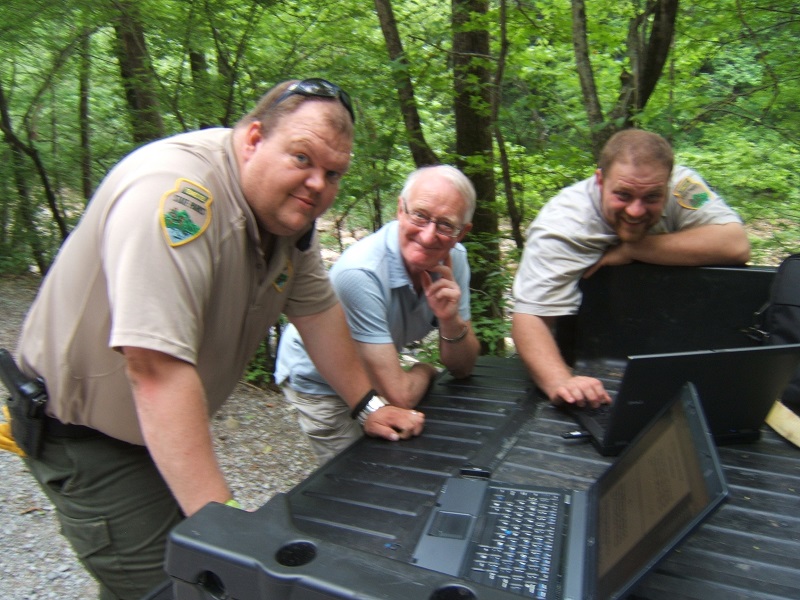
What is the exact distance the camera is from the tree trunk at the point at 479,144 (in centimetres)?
469

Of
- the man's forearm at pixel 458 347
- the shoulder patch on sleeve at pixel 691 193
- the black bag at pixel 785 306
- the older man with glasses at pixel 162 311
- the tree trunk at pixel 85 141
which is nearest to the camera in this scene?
the older man with glasses at pixel 162 311

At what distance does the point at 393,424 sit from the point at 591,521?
73cm

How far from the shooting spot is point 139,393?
137cm

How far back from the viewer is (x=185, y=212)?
54.3 inches

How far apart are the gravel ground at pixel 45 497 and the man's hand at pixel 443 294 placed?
188 cm

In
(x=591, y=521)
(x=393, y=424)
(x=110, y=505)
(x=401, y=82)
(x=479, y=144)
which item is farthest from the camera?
(x=479, y=144)

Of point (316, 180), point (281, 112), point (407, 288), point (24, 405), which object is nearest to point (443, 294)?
point (407, 288)

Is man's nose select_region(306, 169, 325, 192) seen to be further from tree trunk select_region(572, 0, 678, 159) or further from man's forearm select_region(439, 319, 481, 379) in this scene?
tree trunk select_region(572, 0, 678, 159)

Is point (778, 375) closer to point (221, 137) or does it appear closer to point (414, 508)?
point (414, 508)

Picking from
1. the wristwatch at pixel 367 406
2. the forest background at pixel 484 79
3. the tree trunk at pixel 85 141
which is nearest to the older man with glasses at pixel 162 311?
the wristwatch at pixel 367 406

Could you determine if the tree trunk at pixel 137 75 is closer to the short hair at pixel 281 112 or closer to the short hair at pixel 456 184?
the short hair at pixel 456 184

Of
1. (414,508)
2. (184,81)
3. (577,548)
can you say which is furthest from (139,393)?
(184,81)

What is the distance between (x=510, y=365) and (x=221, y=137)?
1552 mm

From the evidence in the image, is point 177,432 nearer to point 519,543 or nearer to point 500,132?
point 519,543
